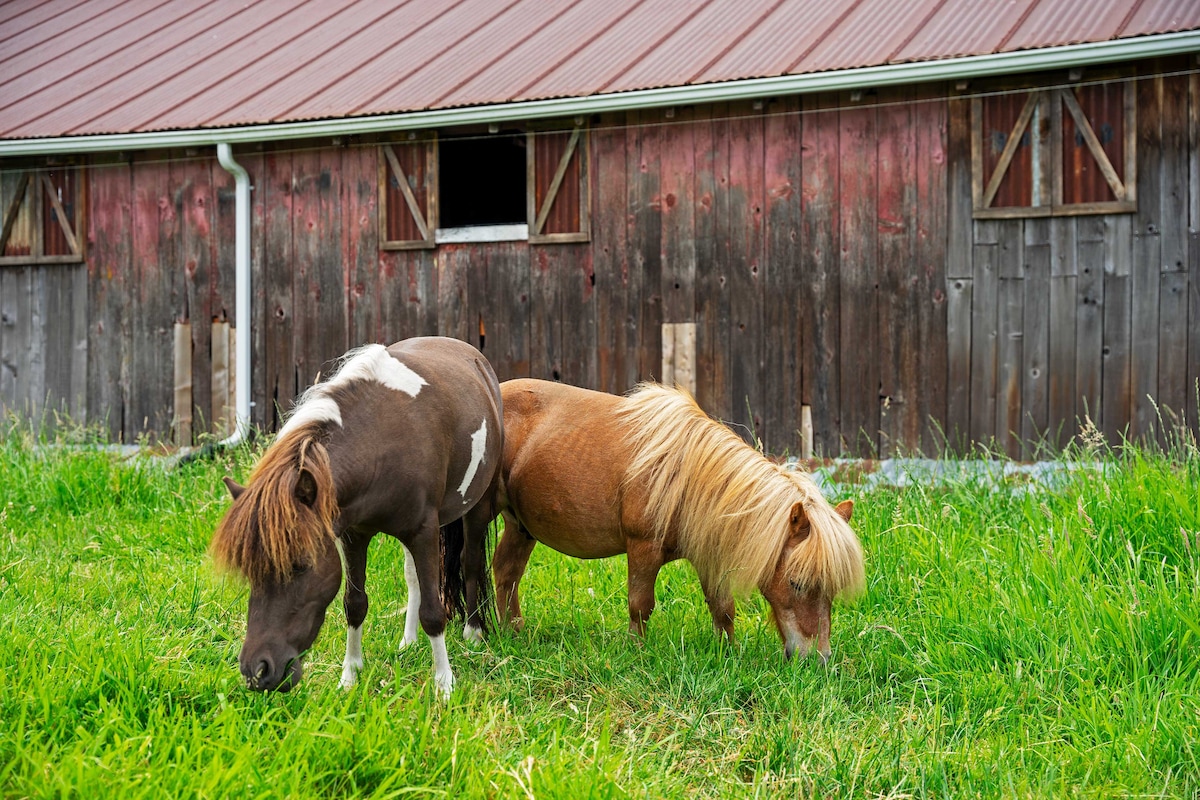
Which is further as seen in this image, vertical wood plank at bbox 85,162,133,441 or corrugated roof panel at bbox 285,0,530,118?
vertical wood plank at bbox 85,162,133,441

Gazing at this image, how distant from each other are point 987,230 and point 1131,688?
4.96 meters

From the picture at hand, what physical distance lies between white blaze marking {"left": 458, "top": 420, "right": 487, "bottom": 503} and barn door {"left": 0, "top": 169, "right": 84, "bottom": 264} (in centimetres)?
836

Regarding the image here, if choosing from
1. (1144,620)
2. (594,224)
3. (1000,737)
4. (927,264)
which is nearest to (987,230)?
(927,264)

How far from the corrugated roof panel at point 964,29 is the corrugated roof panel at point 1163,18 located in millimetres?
873

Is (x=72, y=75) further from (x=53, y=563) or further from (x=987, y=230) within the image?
(x=987, y=230)

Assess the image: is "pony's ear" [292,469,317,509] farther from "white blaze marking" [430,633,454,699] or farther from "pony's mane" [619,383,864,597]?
"pony's mane" [619,383,864,597]

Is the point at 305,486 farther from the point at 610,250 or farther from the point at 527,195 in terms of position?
the point at 527,195

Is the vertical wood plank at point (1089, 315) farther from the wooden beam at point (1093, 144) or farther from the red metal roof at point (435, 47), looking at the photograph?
the red metal roof at point (435, 47)

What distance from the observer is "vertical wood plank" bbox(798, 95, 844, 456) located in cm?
877

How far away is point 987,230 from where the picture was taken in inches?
326

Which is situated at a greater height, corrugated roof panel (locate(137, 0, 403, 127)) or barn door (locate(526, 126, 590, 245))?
corrugated roof panel (locate(137, 0, 403, 127))

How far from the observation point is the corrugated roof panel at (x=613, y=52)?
9.23 meters

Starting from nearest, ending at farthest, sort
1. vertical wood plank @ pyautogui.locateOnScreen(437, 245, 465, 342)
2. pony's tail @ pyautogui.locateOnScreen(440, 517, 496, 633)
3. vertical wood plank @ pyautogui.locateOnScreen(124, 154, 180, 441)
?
pony's tail @ pyautogui.locateOnScreen(440, 517, 496, 633) → vertical wood plank @ pyautogui.locateOnScreen(437, 245, 465, 342) → vertical wood plank @ pyautogui.locateOnScreen(124, 154, 180, 441)

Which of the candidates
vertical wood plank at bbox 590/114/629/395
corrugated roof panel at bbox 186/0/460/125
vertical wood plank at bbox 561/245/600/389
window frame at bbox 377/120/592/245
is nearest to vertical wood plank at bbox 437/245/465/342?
window frame at bbox 377/120/592/245
